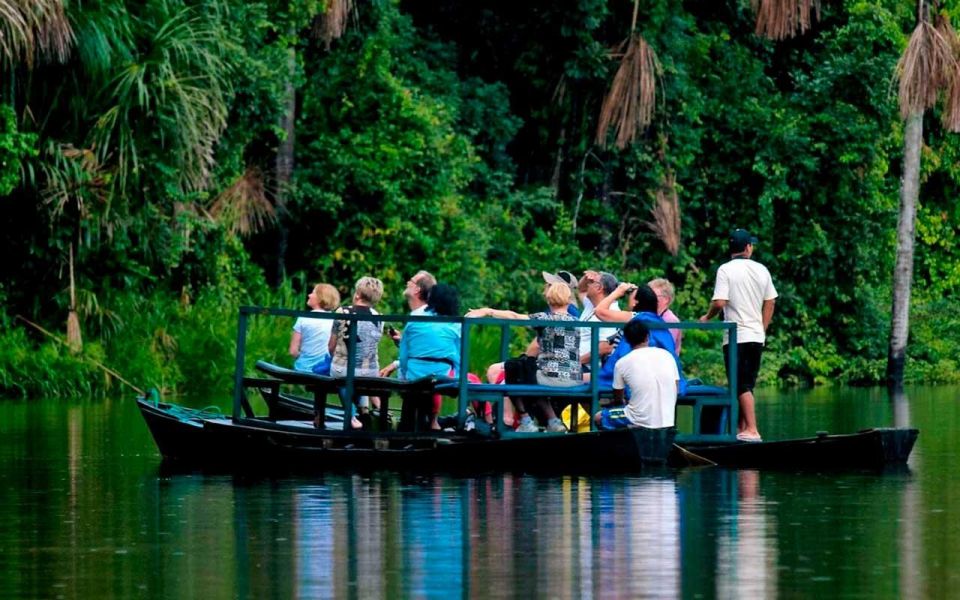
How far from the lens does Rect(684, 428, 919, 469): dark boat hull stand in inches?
661

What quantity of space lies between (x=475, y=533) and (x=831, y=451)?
17.4ft

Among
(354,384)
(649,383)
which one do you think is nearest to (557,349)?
(649,383)

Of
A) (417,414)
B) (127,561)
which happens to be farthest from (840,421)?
(127,561)

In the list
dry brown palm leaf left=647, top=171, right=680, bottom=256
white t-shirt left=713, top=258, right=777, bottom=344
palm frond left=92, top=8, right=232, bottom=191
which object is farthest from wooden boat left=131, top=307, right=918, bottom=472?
dry brown palm leaf left=647, top=171, right=680, bottom=256

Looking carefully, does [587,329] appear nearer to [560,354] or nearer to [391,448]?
[560,354]

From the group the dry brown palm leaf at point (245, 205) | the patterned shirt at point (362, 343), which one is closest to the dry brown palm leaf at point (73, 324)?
the dry brown palm leaf at point (245, 205)

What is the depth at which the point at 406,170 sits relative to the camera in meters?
35.7

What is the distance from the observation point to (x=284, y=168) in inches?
1382

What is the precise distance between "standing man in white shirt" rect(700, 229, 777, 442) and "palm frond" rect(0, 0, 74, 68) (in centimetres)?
1260

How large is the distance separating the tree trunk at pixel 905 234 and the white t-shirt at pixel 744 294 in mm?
18749

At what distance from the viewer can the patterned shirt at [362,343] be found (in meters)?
17.8

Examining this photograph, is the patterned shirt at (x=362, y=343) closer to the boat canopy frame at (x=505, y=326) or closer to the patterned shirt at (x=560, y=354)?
the boat canopy frame at (x=505, y=326)

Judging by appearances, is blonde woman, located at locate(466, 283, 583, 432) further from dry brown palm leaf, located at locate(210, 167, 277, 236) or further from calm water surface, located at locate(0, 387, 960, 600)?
dry brown palm leaf, located at locate(210, 167, 277, 236)

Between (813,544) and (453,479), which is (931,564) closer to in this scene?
(813,544)
